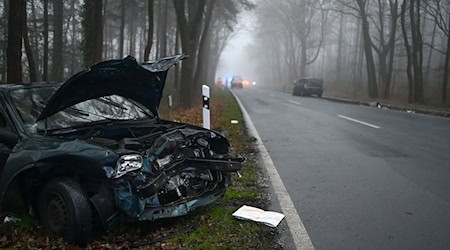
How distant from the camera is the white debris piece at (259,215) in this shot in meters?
4.44

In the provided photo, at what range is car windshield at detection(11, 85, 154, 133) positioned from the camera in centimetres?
475

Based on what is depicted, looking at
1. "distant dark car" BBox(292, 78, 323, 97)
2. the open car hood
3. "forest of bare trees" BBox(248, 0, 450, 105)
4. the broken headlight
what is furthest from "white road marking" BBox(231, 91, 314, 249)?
"distant dark car" BBox(292, 78, 323, 97)

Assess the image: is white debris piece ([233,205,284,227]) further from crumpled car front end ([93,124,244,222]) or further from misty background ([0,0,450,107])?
misty background ([0,0,450,107])

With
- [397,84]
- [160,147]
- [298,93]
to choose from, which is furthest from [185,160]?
[397,84]

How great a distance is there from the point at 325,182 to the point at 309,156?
1.96m

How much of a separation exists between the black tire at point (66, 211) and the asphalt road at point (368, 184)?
2127 millimetres

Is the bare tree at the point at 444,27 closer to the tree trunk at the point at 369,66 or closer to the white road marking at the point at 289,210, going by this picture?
the tree trunk at the point at 369,66

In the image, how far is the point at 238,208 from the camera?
4.88 m

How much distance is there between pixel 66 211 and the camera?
153 inches

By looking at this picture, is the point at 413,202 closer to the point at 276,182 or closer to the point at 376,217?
the point at 376,217

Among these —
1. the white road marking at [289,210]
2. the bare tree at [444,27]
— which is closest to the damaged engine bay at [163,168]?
the white road marking at [289,210]

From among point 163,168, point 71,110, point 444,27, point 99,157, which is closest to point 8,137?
point 71,110

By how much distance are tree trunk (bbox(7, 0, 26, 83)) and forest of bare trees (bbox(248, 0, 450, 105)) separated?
20649 millimetres

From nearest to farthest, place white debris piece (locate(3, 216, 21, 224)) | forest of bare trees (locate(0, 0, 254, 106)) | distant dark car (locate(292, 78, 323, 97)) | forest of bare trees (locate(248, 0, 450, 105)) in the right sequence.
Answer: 1. white debris piece (locate(3, 216, 21, 224))
2. forest of bare trees (locate(0, 0, 254, 106))
3. forest of bare trees (locate(248, 0, 450, 105))
4. distant dark car (locate(292, 78, 323, 97))
